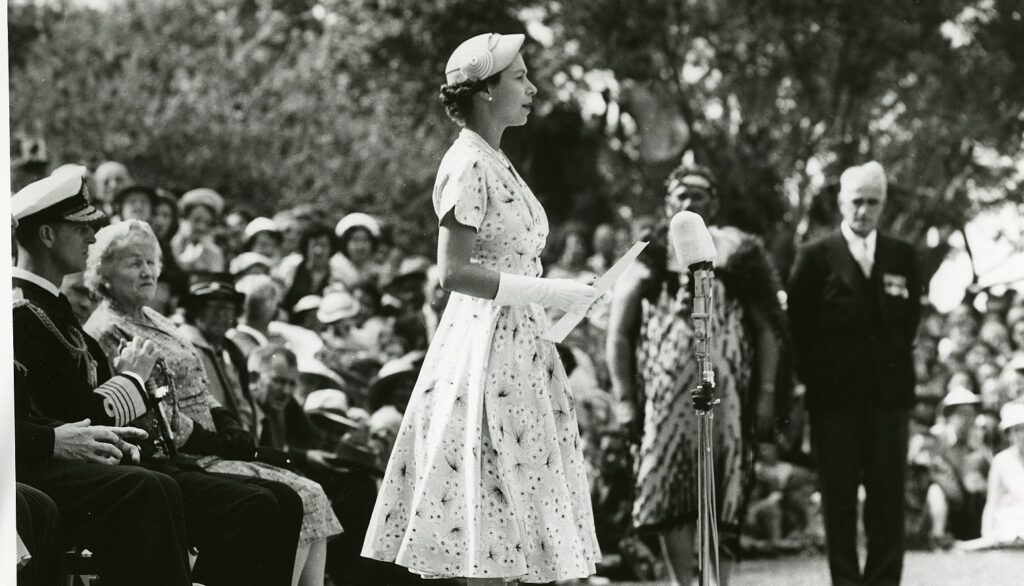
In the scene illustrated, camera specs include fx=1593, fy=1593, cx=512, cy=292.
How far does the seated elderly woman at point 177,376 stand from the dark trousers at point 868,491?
2.61 m

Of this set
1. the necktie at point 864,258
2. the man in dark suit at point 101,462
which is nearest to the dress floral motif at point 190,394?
the man in dark suit at point 101,462

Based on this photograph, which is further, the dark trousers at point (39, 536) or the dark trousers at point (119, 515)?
the dark trousers at point (119, 515)

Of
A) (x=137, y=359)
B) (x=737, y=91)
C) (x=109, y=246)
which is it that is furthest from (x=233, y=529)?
(x=737, y=91)


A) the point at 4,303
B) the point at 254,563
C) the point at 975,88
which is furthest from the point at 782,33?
the point at 4,303

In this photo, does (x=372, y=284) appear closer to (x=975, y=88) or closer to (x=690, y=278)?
(x=690, y=278)

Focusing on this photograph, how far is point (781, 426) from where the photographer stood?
25.4 ft

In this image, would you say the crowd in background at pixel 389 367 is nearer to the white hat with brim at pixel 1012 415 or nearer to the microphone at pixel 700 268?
the white hat with brim at pixel 1012 415

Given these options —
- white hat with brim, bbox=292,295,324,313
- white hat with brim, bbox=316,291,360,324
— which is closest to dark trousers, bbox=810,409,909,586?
white hat with brim, bbox=316,291,360,324

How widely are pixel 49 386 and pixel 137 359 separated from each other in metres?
0.53

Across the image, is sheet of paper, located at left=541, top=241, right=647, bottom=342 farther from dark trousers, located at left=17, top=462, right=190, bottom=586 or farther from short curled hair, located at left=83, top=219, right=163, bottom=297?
short curled hair, located at left=83, top=219, right=163, bottom=297

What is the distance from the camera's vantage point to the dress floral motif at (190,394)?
19.1ft

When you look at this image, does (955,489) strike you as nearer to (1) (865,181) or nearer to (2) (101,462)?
(1) (865,181)

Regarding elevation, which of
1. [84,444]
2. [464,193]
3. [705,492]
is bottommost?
[705,492]

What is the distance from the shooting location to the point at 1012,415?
10633 mm
